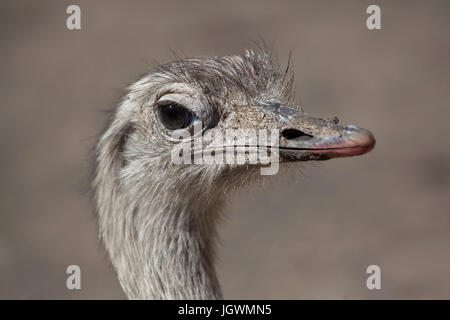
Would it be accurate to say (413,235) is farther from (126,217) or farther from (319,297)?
(126,217)

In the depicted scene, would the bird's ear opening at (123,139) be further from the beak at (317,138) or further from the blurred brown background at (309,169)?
the blurred brown background at (309,169)

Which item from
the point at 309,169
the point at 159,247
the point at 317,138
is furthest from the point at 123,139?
the point at 309,169

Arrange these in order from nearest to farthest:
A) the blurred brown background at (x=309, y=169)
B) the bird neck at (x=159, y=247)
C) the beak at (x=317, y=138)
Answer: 1. the beak at (x=317, y=138)
2. the bird neck at (x=159, y=247)
3. the blurred brown background at (x=309, y=169)

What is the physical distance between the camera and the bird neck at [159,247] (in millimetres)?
2711

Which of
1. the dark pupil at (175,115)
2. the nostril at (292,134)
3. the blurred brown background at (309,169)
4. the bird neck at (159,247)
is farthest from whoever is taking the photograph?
the blurred brown background at (309,169)

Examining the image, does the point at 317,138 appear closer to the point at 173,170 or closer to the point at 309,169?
the point at 173,170

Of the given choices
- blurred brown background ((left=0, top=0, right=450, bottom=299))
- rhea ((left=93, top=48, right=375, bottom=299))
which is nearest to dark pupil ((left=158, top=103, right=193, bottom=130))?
rhea ((left=93, top=48, right=375, bottom=299))

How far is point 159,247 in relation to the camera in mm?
2717

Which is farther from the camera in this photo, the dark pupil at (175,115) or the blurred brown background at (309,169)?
the blurred brown background at (309,169)

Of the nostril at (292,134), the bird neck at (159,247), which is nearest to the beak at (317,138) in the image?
the nostril at (292,134)

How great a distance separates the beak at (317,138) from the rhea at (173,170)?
4cm

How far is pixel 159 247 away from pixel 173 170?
298 mm

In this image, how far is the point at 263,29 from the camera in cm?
808

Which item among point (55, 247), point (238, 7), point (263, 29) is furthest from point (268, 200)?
point (238, 7)
